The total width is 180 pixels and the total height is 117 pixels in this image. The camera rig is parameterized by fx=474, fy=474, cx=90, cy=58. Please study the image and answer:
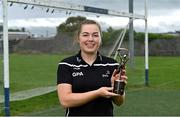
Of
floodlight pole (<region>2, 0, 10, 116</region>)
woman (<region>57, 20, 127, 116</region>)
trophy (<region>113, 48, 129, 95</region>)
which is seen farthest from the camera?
floodlight pole (<region>2, 0, 10, 116</region>)

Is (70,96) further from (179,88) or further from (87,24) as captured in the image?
(179,88)

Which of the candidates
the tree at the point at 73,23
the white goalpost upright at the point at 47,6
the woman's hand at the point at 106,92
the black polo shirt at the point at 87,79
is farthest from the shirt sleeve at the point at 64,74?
the white goalpost upright at the point at 47,6

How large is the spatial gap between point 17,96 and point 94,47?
30.6 ft

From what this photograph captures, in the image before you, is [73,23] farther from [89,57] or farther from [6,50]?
[89,57]

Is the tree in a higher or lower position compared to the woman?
higher

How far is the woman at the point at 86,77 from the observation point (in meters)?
2.88

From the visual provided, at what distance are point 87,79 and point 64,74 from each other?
0.15 metres

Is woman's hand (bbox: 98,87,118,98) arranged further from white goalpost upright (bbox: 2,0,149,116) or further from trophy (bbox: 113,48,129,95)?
white goalpost upright (bbox: 2,0,149,116)

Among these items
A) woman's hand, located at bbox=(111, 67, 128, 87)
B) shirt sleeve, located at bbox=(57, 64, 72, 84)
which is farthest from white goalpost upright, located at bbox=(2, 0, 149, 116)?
woman's hand, located at bbox=(111, 67, 128, 87)

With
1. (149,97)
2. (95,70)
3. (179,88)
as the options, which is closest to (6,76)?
(149,97)

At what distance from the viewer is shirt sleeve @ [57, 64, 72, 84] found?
2920mm

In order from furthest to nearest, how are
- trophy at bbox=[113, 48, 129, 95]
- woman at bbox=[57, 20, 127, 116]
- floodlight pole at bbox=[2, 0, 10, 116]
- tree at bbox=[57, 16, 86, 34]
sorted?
floodlight pole at bbox=[2, 0, 10, 116]
tree at bbox=[57, 16, 86, 34]
woman at bbox=[57, 20, 127, 116]
trophy at bbox=[113, 48, 129, 95]

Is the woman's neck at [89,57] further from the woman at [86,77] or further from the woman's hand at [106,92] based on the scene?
the woman's hand at [106,92]

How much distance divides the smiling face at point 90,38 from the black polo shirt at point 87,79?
80mm
